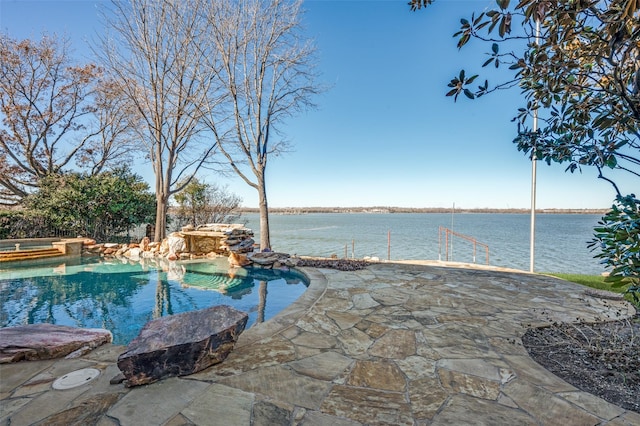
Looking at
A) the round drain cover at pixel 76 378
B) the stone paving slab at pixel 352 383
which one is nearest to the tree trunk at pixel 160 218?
the stone paving slab at pixel 352 383

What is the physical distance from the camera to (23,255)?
8.34 meters

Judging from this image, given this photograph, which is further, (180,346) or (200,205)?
(200,205)

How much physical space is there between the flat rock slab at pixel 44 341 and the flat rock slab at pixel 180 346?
2.72 feet

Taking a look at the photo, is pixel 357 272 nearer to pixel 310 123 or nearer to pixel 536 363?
pixel 536 363

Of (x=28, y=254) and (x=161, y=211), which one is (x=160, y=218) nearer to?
(x=161, y=211)

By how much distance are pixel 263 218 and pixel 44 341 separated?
6.58 m

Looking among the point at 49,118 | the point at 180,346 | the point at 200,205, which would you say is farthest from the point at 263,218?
the point at 49,118

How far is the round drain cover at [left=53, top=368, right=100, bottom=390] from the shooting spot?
79.1 inches

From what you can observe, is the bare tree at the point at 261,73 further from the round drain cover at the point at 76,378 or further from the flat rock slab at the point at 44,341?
the round drain cover at the point at 76,378

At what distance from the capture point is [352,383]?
2133 mm

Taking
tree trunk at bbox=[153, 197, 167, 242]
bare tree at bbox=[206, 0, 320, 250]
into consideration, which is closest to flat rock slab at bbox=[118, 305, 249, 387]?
bare tree at bbox=[206, 0, 320, 250]

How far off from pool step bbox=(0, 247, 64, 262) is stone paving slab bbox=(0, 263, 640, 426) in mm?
8784

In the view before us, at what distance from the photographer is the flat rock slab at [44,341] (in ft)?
7.83

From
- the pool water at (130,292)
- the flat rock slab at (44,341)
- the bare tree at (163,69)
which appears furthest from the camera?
the bare tree at (163,69)
